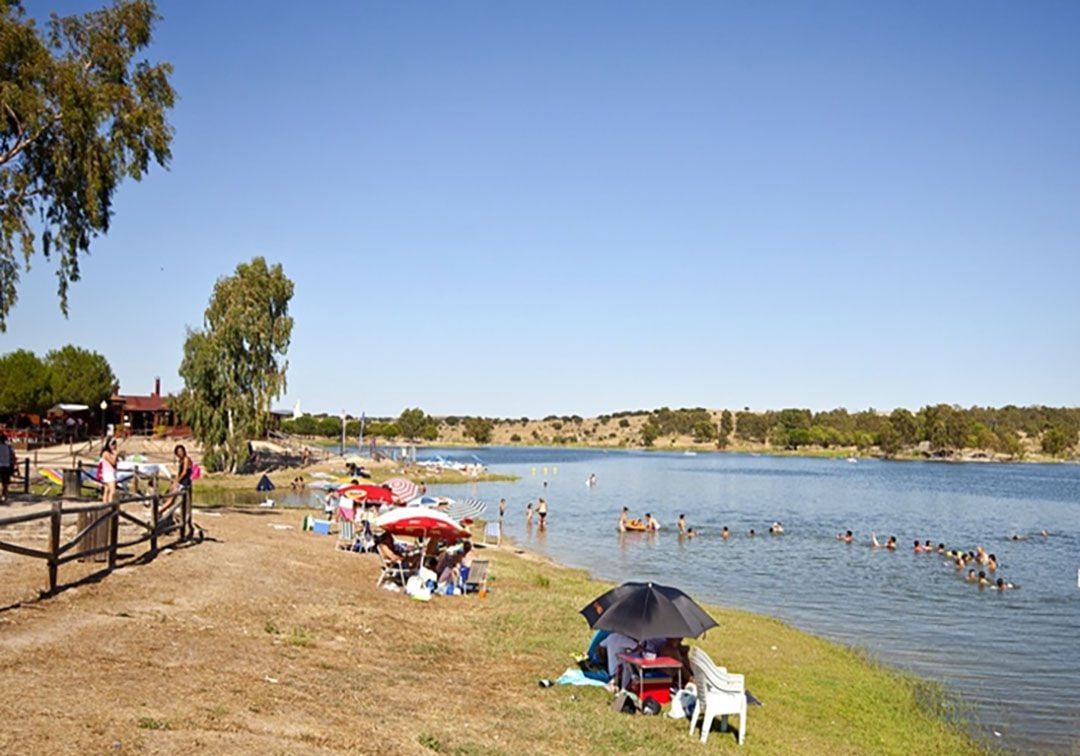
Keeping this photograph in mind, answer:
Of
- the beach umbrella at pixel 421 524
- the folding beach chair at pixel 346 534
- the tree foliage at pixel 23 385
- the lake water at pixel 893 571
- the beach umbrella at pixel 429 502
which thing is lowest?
the lake water at pixel 893 571

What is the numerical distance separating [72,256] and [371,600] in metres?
15.5

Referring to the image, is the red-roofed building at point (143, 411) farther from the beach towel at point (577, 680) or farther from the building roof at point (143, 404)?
the beach towel at point (577, 680)

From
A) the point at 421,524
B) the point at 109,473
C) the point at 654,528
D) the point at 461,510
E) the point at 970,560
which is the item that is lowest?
the point at 970,560

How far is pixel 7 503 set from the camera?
79.8 feet

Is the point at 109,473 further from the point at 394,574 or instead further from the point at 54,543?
the point at 54,543

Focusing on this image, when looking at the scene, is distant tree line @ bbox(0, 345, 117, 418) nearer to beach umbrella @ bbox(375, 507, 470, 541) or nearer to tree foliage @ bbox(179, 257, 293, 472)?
tree foliage @ bbox(179, 257, 293, 472)

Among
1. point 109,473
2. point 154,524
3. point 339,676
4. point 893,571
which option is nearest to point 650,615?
point 339,676

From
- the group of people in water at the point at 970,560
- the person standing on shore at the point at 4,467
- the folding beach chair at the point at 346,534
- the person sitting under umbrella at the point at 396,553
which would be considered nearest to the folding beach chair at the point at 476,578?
the person sitting under umbrella at the point at 396,553

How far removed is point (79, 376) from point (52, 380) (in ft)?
26.1

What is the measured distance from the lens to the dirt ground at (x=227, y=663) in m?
8.61

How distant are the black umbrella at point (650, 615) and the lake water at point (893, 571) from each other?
18.6ft

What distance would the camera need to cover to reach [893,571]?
3441 centimetres

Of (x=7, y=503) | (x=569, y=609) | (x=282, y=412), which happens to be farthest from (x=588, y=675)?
(x=282, y=412)

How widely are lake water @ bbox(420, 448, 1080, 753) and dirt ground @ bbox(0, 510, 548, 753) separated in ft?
30.1
